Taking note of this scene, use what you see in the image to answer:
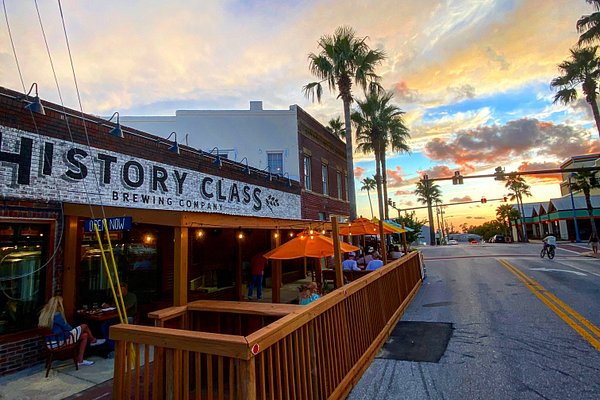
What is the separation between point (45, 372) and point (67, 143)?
436cm

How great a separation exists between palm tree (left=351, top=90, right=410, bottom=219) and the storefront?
58.0 feet

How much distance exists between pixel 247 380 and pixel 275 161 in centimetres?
1549

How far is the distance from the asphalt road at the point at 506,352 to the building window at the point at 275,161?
9.78m

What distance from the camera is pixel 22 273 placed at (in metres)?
5.92

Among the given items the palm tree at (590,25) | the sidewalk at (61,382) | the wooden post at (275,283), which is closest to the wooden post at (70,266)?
the sidewalk at (61,382)

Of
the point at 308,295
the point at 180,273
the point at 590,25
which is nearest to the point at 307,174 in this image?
the point at 308,295

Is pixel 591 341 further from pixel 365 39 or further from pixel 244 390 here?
pixel 365 39

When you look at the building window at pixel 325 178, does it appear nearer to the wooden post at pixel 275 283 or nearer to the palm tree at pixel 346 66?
the palm tree at pixel 346 66

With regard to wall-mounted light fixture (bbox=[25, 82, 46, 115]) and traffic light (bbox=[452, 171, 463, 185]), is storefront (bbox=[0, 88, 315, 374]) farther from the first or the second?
traffic light (bbox=[452, 171, 463, 185])

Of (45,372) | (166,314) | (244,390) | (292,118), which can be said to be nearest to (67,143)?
(45,372)

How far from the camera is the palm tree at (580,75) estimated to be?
25234 mm

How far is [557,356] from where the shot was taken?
16.9 ft

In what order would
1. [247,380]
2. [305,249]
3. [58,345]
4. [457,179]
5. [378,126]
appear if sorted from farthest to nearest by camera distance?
[378,126], [457,179], [305,249], [58,345], [247,380]

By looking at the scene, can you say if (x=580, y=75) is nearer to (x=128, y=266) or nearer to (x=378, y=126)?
(x=378, y=126)
